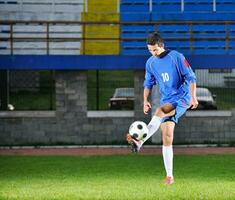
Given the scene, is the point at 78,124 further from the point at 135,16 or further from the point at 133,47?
the point at 135,16

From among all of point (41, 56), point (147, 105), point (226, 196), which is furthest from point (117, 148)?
point (226, 196)

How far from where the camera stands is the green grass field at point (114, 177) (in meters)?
12.0

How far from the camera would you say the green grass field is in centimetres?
1201

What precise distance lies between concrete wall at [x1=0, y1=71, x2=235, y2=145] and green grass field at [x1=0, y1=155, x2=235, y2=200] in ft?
15.5

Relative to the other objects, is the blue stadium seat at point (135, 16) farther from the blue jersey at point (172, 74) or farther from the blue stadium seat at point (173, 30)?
the blue jersey at point (172, 74)

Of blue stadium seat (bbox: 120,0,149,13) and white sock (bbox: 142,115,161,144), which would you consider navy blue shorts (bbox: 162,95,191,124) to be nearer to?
white sock (bbox: 142,115,161,144)

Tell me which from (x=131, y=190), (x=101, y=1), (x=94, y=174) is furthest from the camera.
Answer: (x=101, y=1)

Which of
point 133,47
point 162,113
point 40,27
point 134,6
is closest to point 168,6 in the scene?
point 134,6

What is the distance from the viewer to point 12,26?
27.2m

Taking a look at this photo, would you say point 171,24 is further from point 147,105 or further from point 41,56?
point 147,105

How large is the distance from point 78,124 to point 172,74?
592 inches

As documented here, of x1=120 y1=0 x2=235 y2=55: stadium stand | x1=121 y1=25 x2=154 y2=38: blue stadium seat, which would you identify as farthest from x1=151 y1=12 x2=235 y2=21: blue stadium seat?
x1=121 y1=25 x2=154 y2=38: blue stadium seat

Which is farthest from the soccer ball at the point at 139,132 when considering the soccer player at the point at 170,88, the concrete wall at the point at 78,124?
the concrete wall at the point at 78,124

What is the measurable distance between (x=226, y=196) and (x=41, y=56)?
15.9 metres
